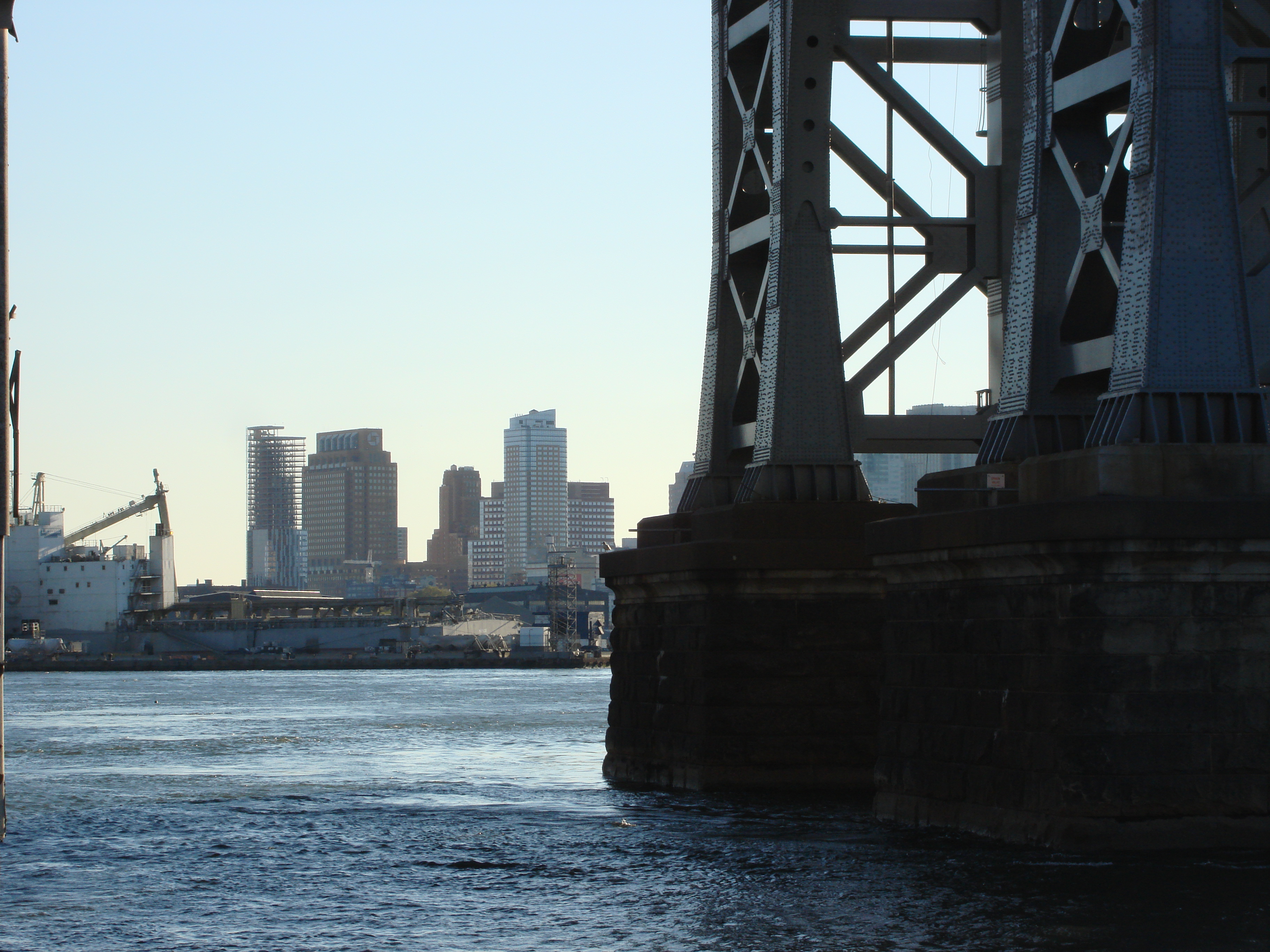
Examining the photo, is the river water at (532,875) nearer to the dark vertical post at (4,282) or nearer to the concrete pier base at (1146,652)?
the concrete pier base at (1146,652)

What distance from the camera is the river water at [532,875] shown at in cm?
1769

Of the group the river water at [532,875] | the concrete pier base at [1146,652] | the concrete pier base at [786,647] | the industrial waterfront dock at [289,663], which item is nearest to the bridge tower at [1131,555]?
the concrete pier base at [1146,652]

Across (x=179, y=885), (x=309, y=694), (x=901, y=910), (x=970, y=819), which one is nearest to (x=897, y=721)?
(x=970, y=819)

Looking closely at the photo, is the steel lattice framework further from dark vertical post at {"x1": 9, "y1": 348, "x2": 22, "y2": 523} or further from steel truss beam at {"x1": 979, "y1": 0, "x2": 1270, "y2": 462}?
dark vertical post at {"x1": 9, "y1": 348, "x2": 22, "y2": 523}

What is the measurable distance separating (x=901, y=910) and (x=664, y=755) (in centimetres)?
1275

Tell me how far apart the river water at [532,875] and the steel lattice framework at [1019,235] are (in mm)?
4971

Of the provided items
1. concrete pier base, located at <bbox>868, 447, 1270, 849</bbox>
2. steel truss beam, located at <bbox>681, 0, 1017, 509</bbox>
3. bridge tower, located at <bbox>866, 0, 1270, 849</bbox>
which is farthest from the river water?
steel truss beam, located at <bbox>681, 0, 1017, 509</bbox>

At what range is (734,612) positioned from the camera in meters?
28.8

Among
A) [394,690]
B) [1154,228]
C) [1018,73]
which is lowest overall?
[394,690]

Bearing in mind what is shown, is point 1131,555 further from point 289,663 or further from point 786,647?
point 289,663

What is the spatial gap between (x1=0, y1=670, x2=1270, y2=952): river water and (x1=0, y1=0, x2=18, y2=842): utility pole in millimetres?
4549

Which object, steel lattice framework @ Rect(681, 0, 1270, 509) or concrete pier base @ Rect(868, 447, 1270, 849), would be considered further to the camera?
steel lattice framework @ Rect(681, 0, 1270, 509)

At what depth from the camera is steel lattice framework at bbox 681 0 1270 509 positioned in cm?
1970

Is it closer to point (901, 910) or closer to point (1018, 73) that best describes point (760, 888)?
point (901, 910)
